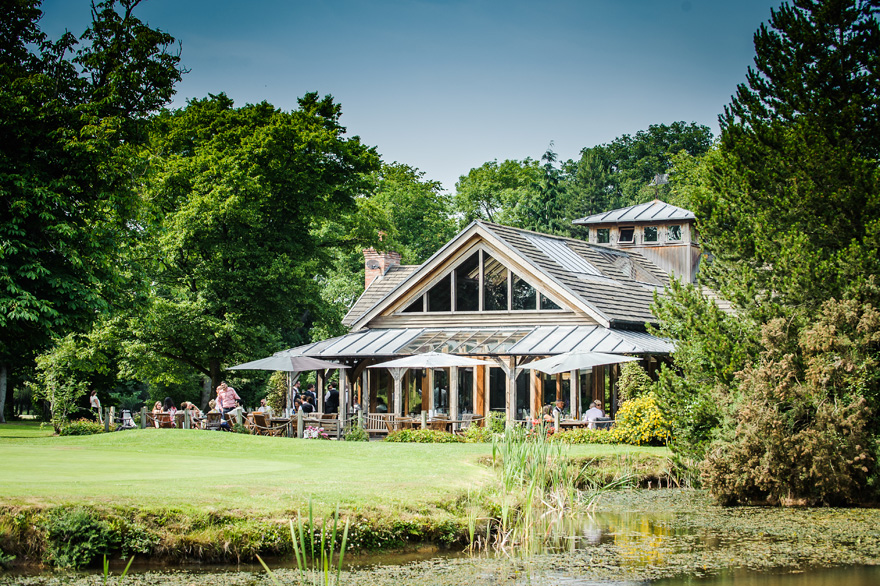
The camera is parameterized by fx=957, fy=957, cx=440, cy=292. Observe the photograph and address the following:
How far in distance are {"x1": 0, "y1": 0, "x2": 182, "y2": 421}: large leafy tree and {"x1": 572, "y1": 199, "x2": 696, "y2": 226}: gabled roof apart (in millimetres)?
23381

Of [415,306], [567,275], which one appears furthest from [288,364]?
[567,275]

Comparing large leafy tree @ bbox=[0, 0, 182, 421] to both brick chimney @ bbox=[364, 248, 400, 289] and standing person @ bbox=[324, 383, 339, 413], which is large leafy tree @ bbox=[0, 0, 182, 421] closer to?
standing person @ bbox=[324, 383, 339, 413]

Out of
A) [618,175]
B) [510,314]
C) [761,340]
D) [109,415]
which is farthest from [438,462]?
[618,175]

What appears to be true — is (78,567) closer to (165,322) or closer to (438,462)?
(438,462)

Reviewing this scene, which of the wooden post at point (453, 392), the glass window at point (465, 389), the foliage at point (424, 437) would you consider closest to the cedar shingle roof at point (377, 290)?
the glass window at point (465, 389)

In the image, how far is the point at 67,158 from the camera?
17.8m

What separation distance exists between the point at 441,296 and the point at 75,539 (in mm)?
19730

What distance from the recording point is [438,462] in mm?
16672

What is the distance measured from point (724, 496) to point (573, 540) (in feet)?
12.5

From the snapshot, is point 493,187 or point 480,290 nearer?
point 480,290

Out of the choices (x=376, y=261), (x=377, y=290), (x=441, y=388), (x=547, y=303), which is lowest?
(x=441, y=388)

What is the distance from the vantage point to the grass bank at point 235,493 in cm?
1054

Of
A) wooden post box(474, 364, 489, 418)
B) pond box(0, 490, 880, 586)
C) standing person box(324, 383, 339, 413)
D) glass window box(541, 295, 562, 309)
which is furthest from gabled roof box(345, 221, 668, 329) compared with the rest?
pond box(0, 490, 880, 586)

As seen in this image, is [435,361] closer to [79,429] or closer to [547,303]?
[547,303]
